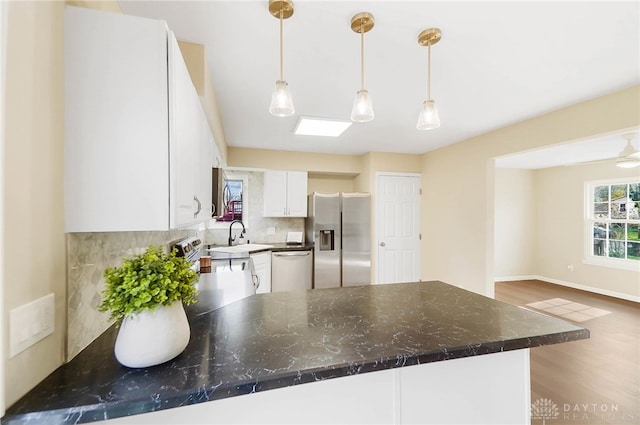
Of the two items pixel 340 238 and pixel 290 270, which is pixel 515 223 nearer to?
pixel 340 238

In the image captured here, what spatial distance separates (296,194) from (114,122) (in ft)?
11.7

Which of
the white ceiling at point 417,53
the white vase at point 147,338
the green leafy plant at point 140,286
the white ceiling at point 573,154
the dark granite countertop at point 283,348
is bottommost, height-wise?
the dark granite countertop at point 283,348

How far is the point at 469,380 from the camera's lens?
3.39 ft

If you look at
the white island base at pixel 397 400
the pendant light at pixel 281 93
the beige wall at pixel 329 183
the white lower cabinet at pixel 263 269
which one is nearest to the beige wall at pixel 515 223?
the beige wall at pixel 329 183

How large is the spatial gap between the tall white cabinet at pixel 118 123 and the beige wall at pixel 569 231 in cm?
661

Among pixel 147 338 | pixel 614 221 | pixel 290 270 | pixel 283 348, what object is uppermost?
pixel 614 221

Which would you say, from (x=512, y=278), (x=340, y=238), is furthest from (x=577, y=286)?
(x=340, y=238)

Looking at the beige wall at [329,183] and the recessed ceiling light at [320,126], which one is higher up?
the recessed ceiling light at [320,126]

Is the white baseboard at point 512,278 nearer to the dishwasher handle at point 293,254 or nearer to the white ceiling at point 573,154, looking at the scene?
the white ceiling at point 573,154

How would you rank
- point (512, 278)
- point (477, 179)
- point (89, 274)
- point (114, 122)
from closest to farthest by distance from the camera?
1. point (114, 122)
2. point (89, 274)
3. point (477, 179)
4. point (512, 278)

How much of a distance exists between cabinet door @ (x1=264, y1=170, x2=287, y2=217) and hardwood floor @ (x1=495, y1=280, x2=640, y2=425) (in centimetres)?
356

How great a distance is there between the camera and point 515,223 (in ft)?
18.4

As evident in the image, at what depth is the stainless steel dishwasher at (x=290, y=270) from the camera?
390 cm

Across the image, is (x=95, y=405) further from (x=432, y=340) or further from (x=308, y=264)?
(x=308, y=264)
